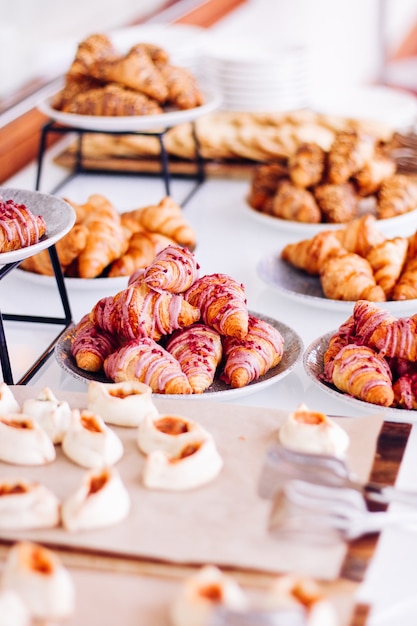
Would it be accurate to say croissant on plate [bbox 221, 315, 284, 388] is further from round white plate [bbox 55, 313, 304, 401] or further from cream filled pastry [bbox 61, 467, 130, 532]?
cream filled pastry [bbox 61, 467, 130, 532]

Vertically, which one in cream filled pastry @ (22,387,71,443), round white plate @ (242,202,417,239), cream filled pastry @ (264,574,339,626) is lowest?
round white plate @ (242,202,417,239)

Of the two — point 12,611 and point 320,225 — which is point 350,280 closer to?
Result: point 320,225

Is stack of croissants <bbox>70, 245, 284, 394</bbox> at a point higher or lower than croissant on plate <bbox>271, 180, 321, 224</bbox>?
higher

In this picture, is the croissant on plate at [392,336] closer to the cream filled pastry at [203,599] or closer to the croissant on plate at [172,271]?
the croissant on plate at [172,271]

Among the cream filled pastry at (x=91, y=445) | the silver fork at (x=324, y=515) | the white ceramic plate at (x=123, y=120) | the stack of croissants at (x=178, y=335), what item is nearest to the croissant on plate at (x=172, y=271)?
the stack of croissants at (x=178, y=335)

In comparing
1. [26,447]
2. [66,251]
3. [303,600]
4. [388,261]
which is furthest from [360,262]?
[303,600]

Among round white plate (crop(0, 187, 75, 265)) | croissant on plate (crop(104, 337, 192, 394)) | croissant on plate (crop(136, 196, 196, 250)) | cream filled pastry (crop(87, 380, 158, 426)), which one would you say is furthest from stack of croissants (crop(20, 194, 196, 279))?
cream filled pastry (crop(87, 380, 158, 426))
